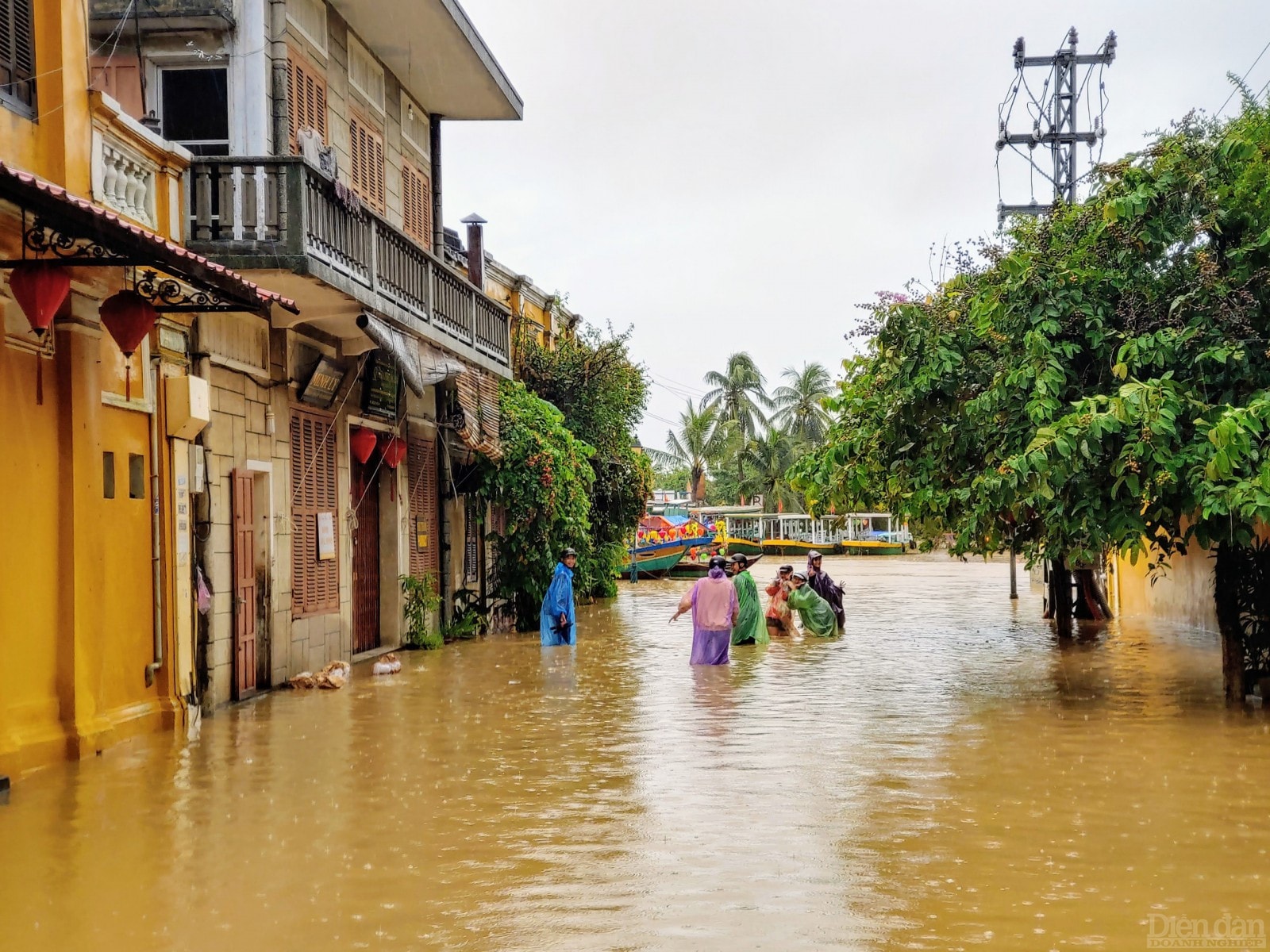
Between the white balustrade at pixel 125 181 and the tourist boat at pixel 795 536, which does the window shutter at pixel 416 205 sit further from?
the tourist boat at pixel 795 536

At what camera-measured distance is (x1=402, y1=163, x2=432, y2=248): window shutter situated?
19258 mm

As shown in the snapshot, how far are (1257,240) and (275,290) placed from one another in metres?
9.21

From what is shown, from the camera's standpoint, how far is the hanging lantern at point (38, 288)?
27.3 ft

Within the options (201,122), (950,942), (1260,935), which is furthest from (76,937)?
(201,122)

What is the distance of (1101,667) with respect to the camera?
52.0ft

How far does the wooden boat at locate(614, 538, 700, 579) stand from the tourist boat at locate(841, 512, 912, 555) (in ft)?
69.5

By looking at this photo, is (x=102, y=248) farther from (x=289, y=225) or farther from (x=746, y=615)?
(x=746, y=615)

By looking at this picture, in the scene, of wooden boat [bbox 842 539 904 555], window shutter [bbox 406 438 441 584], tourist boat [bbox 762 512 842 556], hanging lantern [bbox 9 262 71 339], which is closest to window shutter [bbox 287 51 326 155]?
window shutter [bbox 406 438 441 584]

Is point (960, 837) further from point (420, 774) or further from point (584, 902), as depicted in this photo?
point (420, 774)

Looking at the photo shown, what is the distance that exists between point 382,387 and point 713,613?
206 inches

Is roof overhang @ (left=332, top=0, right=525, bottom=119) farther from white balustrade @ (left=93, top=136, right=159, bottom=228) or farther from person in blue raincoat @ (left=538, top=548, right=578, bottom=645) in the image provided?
person in blue raincoat @ (left=538, top=548, right=578, bottom=645)

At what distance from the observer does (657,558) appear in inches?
1736

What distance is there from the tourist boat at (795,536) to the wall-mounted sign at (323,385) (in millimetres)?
47818

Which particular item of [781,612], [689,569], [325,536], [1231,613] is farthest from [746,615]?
[689,569]
